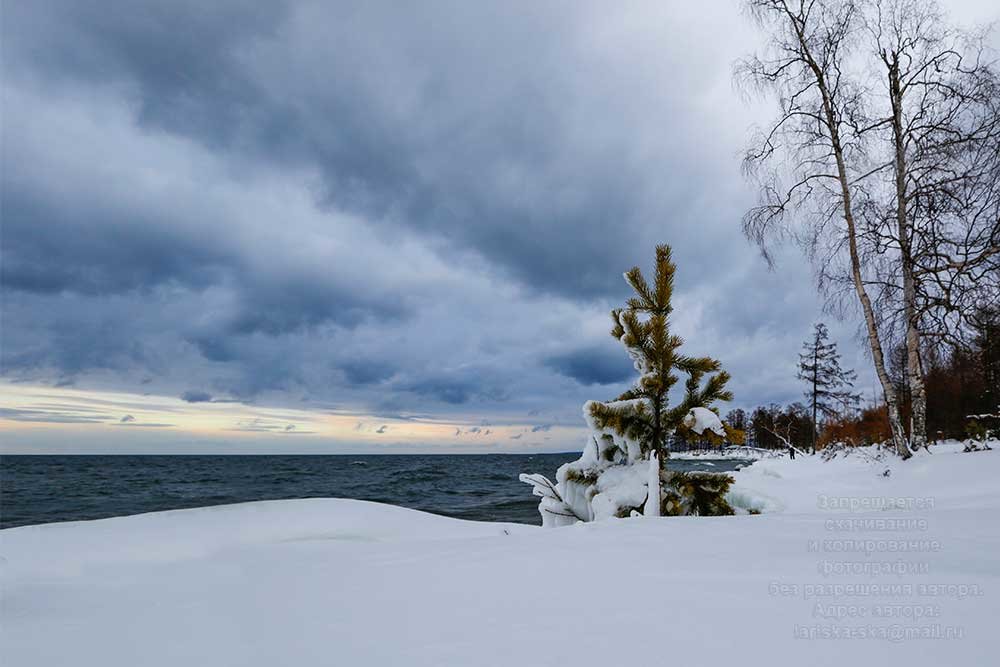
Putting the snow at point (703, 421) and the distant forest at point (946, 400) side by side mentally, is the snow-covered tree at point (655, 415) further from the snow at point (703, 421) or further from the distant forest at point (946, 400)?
the distant forest at point (946, 400)

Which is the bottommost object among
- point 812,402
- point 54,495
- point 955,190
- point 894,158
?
point 54,495

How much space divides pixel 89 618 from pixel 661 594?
2.55 m

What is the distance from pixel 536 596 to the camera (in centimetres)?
215

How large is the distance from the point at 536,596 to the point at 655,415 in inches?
152

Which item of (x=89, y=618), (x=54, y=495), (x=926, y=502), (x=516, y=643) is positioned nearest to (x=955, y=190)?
(x=926, y=502)

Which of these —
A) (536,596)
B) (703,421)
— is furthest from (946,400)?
(536,596)

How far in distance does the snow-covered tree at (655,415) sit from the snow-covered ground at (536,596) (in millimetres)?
2017

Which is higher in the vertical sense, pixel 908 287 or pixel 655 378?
pixel 908 287

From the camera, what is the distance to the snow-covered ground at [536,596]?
5.42ft

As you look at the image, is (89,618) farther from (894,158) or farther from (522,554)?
(894,158)

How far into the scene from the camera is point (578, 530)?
133 inches

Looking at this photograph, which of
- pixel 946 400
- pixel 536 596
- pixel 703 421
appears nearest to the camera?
pixel 536 596

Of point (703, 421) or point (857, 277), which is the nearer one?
point (703, 421)

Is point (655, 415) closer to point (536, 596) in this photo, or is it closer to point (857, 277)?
point (536, 596)
